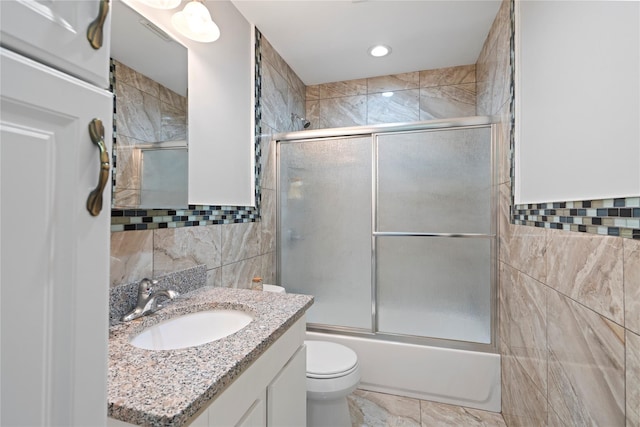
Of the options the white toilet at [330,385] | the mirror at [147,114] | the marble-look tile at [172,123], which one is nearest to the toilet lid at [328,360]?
the white toilet at [330,385]

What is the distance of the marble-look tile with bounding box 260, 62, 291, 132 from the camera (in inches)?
82.7

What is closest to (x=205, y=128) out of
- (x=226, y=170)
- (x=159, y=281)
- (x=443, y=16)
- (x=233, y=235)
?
(x=226, y=170)

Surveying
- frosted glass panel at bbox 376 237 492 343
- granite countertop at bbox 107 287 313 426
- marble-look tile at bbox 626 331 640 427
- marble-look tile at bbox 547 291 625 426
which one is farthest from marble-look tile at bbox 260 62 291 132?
marble-look tile at bbox 626 331 640 427

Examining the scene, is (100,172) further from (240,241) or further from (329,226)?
(329,226)

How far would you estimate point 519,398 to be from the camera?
148cm

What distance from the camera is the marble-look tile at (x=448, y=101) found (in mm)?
2492

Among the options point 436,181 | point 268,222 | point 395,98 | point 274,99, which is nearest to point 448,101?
point 395,98

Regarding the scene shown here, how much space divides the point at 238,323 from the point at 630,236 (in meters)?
1.24

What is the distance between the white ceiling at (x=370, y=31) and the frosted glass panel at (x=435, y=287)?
4.70ft

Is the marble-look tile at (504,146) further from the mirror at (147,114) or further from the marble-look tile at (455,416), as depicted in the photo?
the mirror at (147,114)

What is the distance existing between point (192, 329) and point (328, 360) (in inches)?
31.5

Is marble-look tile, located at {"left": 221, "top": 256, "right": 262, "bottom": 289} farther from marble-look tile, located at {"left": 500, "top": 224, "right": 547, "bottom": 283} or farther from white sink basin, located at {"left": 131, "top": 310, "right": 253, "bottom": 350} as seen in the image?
marble-look tile, located at {"left": 500, "top": 224, "right": 547, "bottom": 283}

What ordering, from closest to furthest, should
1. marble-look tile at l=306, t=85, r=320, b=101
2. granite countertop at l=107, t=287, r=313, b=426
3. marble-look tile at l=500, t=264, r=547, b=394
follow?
granite countertop at l=107, t=287, r=313, b=426 < marble-look tile at l=500, t=264, r=547, b=394 < marble-look tile at l=306, t=85, r=320, b=101

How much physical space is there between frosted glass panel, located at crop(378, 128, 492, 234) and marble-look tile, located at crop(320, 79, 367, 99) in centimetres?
99
